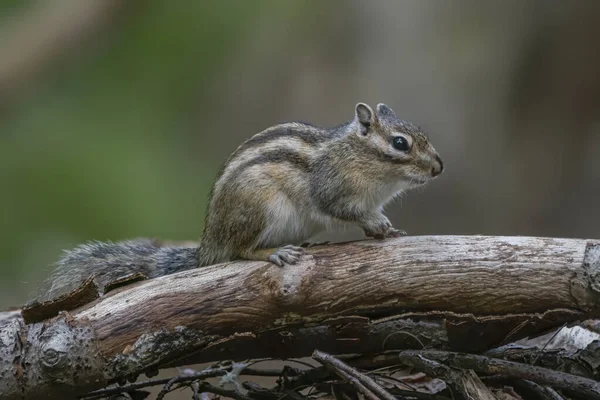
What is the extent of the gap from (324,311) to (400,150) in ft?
2.87

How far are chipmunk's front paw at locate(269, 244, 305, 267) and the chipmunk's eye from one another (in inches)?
26.3

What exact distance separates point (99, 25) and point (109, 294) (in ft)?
A: 9.24

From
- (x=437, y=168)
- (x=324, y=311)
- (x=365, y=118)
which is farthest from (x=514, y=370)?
(x=365, y=118)

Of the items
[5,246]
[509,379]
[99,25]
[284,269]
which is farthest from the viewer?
[5,246]

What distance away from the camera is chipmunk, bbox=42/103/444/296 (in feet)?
9.12

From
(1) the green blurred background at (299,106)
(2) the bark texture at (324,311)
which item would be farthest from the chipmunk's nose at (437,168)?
(1) the green blurred background at (299,106)

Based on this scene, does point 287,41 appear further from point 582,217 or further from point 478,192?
point 582,217

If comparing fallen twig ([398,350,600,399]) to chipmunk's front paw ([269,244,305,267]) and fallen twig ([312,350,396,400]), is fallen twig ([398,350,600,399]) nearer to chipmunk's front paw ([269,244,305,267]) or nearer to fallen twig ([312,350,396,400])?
fallen twig ([312,350,396,400])

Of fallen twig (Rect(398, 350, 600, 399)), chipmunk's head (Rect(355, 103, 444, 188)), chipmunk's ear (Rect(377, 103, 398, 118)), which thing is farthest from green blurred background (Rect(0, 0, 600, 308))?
fallen twig (Rect(398, 350, 600, 399))

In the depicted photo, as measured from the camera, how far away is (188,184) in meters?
5.66

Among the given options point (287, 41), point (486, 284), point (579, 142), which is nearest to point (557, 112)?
point (579, 142)

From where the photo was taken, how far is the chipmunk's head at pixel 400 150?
2982 mm

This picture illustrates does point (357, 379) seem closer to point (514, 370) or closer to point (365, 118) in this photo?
point (514, 370)

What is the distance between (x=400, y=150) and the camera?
119 inches
